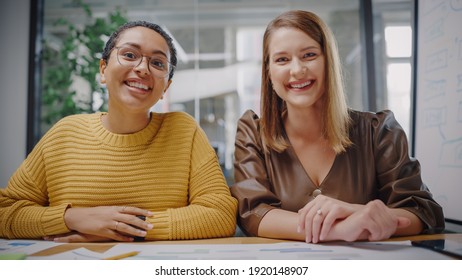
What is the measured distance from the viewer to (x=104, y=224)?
0.82 meters

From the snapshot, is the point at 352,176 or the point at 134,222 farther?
the point at 352,176

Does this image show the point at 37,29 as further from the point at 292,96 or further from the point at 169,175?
the point at 292,96

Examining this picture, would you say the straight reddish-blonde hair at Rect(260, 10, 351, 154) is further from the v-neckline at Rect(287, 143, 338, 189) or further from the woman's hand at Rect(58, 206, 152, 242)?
the woman's hand at Rect(58, 206, 152, 242)

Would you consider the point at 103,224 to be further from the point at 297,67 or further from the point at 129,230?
the point at 297,67

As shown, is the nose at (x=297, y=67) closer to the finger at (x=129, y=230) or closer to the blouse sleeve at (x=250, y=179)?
the blouse sleeve at (x=250, y=179)

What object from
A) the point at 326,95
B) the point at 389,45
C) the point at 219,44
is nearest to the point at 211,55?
the point at 219,44

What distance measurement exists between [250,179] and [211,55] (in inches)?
75.2

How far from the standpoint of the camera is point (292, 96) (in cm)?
99

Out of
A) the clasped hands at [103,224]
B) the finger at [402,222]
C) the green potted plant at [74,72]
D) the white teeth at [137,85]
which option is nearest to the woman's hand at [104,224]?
the clasped hands at [103,224]

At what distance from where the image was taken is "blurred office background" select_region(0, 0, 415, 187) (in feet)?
→ 6.50

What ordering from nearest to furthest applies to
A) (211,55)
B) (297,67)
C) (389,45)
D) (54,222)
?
1. (54,222)
2. (297,67)
3. (389,45)
4. (211,55)

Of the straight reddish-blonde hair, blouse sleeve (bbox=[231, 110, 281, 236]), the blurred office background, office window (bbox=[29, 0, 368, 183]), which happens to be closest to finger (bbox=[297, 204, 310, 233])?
blouse sleeve (bbox=[231, 110, 281, 236])

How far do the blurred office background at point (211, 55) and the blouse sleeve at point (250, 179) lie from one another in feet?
1.60
